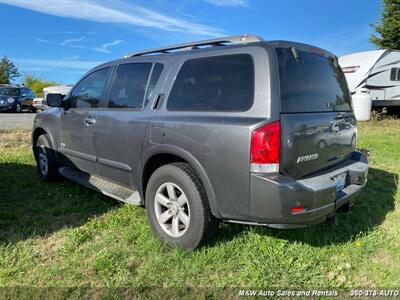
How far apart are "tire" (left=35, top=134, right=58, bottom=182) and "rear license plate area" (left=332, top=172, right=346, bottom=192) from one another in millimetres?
4042

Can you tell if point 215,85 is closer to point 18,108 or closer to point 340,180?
point 340,180

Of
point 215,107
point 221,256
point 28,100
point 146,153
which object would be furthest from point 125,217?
point 28,100

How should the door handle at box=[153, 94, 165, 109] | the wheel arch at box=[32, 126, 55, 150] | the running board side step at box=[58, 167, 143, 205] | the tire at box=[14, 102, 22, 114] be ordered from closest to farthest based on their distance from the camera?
1. the door handle at box=[153, 94, 165, 109]
2. the running board side step at box=[58, 167, 143, 205]
3. the wheel arch at box=[32, 126, 55, 150]
4. the tire at box=[14, 102, 22, 114]

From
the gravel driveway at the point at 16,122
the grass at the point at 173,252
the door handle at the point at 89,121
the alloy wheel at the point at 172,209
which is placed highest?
the door handle at the point at 89,121

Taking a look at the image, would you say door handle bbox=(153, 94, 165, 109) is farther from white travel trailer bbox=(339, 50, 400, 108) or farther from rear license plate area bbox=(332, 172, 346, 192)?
white travel trailer bbox=(339, 50, 400, 108)

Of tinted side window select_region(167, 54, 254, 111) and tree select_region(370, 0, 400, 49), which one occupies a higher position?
tree select_region(370, 0, 400, 49)

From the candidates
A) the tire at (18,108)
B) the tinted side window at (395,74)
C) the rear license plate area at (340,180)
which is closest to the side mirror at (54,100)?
the rear license plate area at (340,180)

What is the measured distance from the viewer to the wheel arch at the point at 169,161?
3125 millimetres

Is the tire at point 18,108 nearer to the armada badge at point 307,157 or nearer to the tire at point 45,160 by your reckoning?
the tire at point 45,160

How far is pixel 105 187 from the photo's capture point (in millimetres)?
4355

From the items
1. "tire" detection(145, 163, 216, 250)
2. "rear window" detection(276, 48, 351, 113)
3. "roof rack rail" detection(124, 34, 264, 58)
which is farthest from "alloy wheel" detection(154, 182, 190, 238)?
"roof rack rail" detection(124, 34, 264, 58)

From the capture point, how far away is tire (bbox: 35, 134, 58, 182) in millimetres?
5555

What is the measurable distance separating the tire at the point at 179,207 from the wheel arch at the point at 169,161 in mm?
91

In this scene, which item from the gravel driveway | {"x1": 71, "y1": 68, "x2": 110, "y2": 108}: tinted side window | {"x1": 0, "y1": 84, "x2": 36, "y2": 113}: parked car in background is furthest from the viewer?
{"x1": 0, "y1": 84, "x2": 36, "y2": 113}: parked car in background
